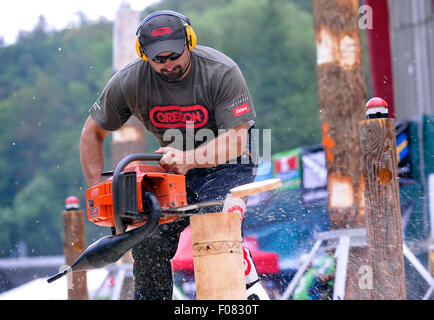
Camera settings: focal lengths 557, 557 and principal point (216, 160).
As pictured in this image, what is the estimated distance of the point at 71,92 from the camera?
29.3 m

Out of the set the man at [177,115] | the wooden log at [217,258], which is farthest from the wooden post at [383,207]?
the wooden log at [217,258]

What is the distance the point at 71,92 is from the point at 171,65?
2764cm

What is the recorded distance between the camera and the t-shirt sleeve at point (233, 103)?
283 cm

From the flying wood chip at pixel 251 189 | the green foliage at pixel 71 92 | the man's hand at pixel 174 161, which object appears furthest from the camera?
the green foliage at pixel 71 92

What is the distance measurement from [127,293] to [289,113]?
66.4 ft

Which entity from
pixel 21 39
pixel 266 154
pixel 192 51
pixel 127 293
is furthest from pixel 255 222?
pixel 21 39

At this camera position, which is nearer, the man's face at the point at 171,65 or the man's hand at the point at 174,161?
the man's hand at the point at 174,161

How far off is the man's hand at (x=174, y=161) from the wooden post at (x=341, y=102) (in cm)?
260

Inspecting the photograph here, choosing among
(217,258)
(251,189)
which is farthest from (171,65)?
(217,258)

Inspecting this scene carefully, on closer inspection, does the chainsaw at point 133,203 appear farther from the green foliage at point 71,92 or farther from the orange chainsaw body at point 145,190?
the green foliage at point 71,92

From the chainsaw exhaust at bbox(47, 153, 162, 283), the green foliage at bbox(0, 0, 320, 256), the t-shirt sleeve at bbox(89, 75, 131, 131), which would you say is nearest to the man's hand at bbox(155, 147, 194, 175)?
the chainsaw exhaust at bbox(47, 153, 162, 283)

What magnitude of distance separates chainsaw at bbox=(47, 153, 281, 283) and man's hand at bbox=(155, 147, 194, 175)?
7cm

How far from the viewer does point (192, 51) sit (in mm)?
3023
